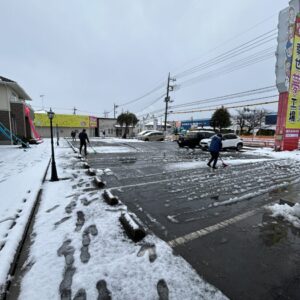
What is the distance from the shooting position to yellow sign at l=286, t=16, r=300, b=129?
1485cm

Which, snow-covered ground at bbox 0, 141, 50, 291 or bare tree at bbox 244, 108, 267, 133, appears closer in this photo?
snow-covered ground at bbox 0, 141, 50, 291

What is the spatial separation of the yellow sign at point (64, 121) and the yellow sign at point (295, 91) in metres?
35.7

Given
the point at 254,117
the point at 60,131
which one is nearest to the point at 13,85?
the point at 60,131

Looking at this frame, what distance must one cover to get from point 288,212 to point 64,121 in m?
41.4

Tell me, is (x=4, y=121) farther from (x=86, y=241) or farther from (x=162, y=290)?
(x=162, y=290)

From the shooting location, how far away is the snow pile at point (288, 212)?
4083mm

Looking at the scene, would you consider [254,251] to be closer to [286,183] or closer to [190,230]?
[190,230]

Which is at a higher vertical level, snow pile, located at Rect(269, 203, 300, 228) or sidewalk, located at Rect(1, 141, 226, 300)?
snow pile, located at Rect(269, 203, 300, 228)

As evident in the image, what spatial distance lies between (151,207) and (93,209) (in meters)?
1.31

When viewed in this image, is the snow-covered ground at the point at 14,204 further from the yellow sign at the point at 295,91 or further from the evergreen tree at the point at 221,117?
the evergreen tree at the point at 221,117

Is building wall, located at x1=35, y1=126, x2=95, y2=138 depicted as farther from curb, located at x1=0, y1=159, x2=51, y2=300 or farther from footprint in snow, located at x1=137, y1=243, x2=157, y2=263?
footprint in snow, located at x1=137, y1=243, x2=157, y2=263

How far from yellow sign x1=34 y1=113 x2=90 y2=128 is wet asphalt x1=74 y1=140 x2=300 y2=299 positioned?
119 ft

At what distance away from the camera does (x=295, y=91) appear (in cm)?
1560

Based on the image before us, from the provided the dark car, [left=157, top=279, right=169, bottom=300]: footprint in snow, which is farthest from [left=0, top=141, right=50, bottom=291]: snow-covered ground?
the dark car
